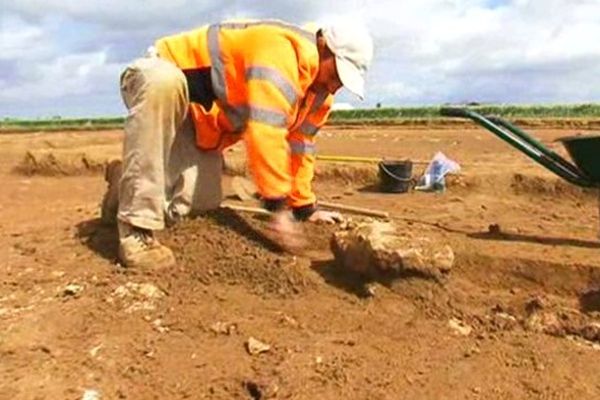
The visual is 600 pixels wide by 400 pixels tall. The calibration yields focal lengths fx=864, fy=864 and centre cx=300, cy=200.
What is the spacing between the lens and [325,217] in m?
5.24

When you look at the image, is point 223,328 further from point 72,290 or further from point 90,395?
point 72,290

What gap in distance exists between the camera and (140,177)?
439cm

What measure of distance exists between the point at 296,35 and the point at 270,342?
1.58 m

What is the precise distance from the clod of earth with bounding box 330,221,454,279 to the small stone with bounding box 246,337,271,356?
2.47 feet

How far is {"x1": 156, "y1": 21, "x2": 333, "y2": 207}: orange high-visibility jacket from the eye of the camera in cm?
408

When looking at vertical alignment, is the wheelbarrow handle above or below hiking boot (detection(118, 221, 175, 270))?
above

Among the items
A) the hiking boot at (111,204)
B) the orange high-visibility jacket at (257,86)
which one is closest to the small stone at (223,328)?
the orange high-visibility jacket at (257,86)

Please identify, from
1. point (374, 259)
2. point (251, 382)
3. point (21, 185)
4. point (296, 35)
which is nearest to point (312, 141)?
point (296, 35)

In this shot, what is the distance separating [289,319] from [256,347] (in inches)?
13.0

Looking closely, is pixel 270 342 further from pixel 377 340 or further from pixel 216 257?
pixel 216 257

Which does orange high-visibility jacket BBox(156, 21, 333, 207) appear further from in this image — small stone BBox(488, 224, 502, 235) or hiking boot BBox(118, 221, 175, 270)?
small stone BBox(488, 224, 502, 235)

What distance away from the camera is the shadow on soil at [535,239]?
197 inches

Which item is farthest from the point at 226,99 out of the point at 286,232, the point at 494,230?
the point at 494,230

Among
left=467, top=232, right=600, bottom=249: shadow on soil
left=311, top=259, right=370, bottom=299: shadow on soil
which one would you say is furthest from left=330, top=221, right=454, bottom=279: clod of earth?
left=467, top=232, right=600, bottom=249: shadow on soil
